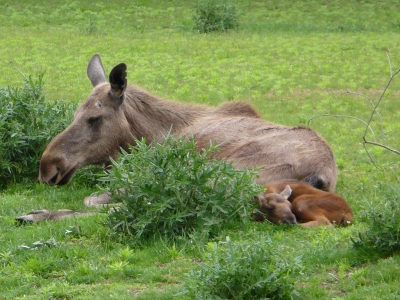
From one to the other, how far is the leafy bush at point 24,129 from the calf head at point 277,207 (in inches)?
156

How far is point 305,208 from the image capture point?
25.7 ft

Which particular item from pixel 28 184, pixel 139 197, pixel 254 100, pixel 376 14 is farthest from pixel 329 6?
pixel 139 197

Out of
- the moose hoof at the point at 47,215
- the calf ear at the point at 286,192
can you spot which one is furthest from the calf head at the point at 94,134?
the calf ear at the point at 286,192

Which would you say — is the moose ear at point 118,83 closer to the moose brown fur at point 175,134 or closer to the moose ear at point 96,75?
the moose brown fur at point 175,134

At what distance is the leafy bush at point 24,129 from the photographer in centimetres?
1034

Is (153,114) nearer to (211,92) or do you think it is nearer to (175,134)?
(175,134)

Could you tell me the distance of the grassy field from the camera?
6.38 m

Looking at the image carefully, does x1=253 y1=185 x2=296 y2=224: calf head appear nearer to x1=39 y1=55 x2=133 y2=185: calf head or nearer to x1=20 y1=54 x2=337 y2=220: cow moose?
x1=20 y1=54 x2=337 y2=220: cow moose

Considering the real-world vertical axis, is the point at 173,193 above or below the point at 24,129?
above

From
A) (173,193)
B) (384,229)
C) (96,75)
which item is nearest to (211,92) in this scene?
(96,75)

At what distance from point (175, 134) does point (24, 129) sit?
2.36m

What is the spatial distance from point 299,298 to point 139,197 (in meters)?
2.29

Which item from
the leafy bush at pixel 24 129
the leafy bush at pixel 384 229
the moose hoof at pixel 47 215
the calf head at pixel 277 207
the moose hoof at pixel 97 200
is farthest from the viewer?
the leafy bush at pixel 24 129

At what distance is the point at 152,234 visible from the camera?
736cm
